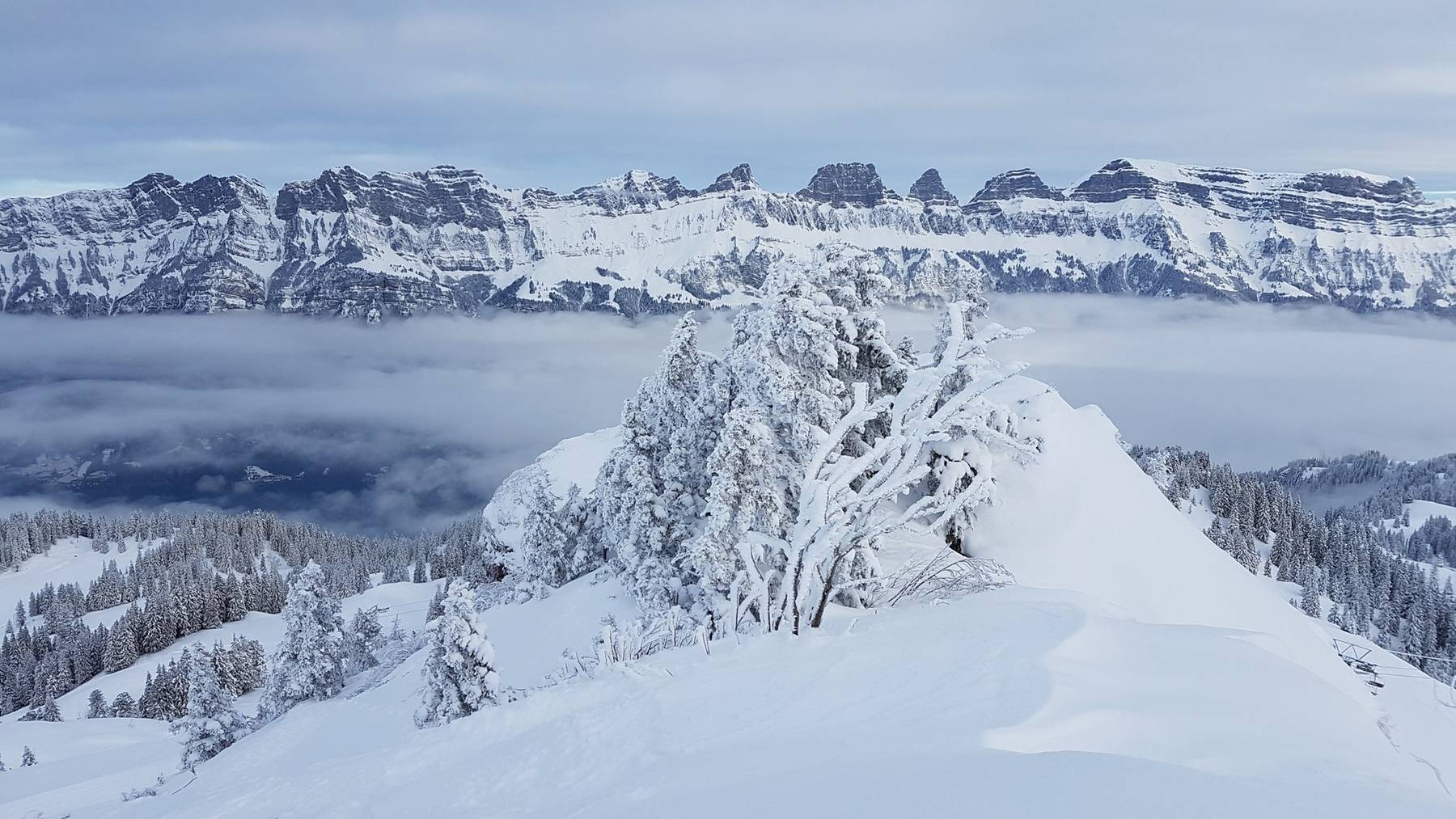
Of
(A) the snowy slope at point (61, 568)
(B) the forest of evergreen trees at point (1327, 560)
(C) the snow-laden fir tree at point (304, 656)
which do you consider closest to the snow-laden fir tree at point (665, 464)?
(C) the snow-laden fir tree at point (304, 656)

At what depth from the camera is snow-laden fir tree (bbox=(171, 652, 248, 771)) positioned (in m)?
33.2

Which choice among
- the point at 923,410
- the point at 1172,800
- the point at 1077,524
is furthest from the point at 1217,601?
the point at 1172,800

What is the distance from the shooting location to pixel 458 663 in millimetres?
21875

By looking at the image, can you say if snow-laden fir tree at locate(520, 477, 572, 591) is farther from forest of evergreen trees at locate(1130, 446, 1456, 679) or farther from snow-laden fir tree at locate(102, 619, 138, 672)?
snow-laden fir tree at locate(102, 619, 138, 672)

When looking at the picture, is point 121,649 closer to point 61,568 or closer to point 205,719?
point 205,719

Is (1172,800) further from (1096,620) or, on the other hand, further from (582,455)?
(582,455)

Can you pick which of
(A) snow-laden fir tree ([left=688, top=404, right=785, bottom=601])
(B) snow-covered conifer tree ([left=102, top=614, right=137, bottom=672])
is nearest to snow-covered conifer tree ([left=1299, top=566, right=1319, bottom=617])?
(A) snow-laden fir tree ([left=688, top=404, right=785, bottom=601])

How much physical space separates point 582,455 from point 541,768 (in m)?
103

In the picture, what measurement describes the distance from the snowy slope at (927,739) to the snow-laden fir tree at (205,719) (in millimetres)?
26007

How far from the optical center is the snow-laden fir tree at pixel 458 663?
21.6 meters

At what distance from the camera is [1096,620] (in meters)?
9.61

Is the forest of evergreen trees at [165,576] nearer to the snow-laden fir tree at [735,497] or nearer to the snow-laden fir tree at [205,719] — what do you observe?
the snow-laden fir tree at [205,719]

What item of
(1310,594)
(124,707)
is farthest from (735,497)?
(1310,594)

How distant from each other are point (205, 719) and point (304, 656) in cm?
736
